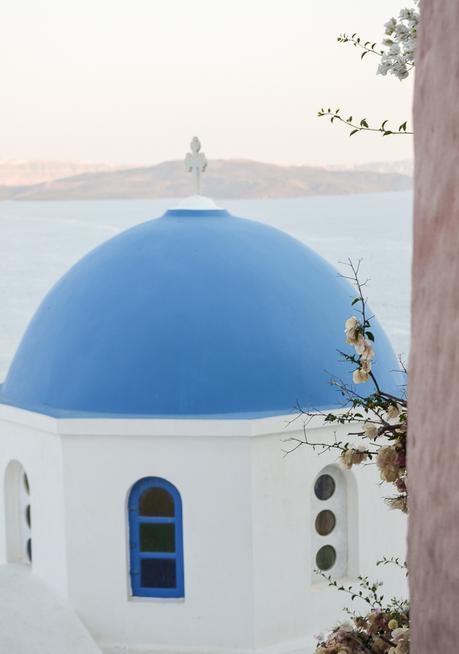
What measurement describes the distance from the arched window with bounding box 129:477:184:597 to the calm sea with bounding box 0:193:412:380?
14662 mm

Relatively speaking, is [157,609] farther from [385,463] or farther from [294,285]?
[385,463]

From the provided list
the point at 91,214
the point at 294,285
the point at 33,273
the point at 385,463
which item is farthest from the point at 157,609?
the point at 91,214

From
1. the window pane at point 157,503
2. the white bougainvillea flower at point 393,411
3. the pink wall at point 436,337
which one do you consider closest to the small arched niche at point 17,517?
the window pane at point 157,503

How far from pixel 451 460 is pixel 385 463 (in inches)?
88.1

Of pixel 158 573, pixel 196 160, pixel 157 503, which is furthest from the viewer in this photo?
pixel 196 160

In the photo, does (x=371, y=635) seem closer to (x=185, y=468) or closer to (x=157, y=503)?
(x=185, y=468)

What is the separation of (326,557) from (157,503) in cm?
161

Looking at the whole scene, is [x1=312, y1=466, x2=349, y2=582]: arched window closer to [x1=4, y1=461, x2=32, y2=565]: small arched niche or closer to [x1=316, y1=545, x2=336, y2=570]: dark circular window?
[x1=316, y1=545, x2=336, y2=570]: dark circular window

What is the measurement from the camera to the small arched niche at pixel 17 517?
35.9 ft

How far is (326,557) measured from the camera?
1056 centimetres

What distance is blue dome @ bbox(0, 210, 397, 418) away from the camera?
995 cm

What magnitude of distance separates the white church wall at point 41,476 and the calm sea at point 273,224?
1448 centimetres

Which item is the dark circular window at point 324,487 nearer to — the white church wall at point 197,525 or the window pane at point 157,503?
the white church wall at point 197,525

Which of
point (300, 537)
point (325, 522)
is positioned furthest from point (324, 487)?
point (300, 537)
